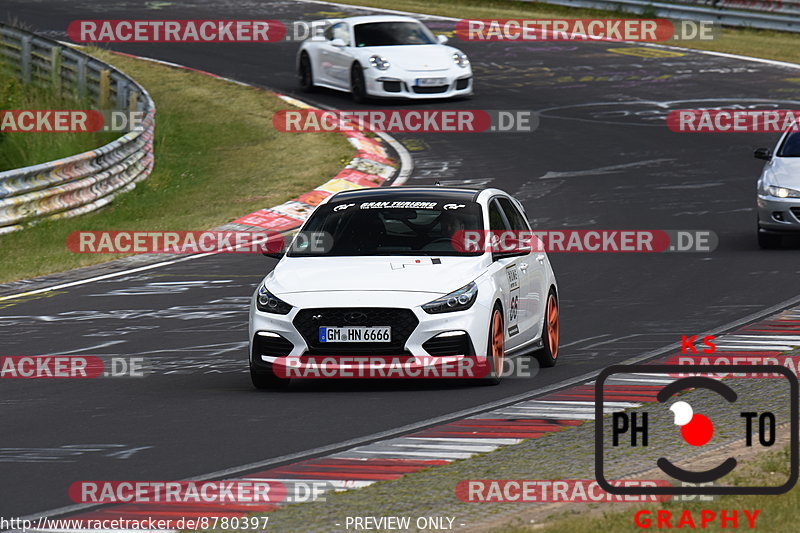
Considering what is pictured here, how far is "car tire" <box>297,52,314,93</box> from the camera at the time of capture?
3095cm

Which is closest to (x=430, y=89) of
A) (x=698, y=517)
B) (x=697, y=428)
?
(x=697, y=428)

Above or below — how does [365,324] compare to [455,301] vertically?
below

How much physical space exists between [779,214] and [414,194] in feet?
23.3

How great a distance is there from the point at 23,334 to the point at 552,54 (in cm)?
2310

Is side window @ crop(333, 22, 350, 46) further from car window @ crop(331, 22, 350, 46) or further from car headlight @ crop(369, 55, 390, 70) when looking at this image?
car headlight @ crop(369, 55, 390, 70)

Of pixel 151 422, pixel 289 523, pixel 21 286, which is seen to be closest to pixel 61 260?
pixel 21 286

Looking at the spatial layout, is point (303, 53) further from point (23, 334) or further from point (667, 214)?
point (23, 334)

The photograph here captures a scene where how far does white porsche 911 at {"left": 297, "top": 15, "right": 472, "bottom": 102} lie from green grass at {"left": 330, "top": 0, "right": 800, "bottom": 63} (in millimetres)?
9464

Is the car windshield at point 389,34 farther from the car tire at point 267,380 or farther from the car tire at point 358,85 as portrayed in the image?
the car tire at point 267,380

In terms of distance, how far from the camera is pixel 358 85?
Result: 29.2 m

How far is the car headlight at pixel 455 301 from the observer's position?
10.5 metres

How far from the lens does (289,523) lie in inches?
278

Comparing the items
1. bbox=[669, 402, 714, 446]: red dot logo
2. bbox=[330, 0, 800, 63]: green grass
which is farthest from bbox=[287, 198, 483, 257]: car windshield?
bbox=[330, 0, 800, 63]: green grass

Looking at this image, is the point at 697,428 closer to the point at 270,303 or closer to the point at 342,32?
the point at 270,303
